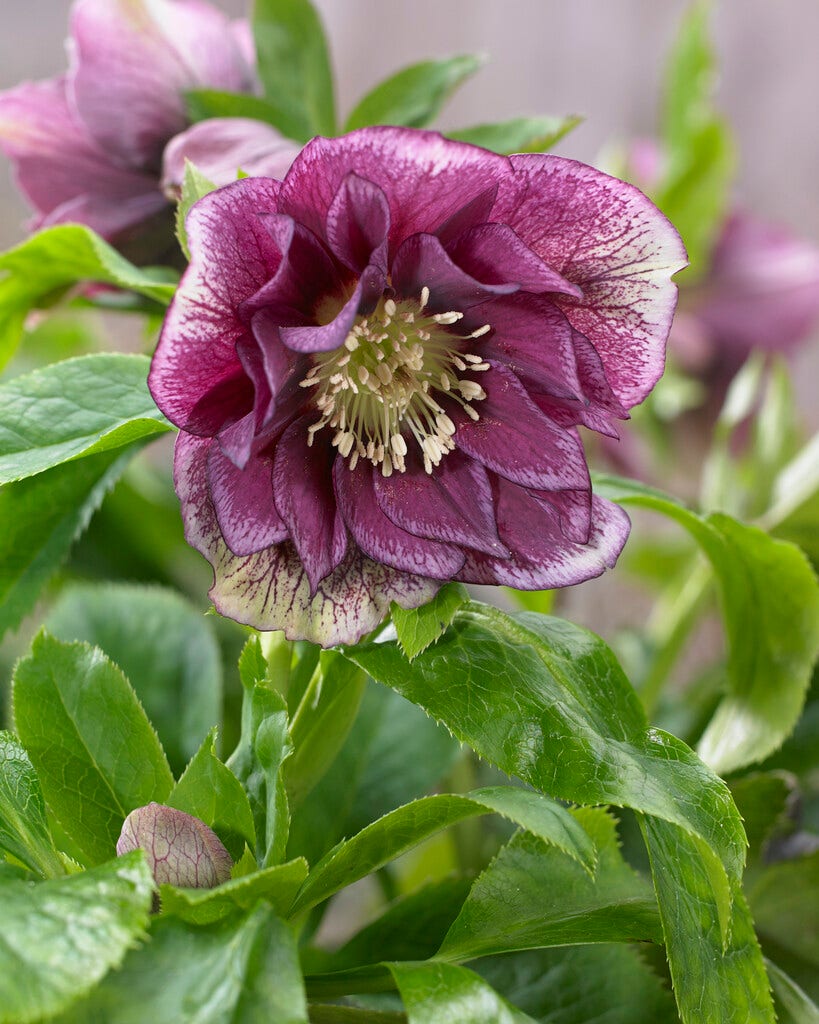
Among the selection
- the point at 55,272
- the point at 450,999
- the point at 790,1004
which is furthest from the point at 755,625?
the point at 55,272

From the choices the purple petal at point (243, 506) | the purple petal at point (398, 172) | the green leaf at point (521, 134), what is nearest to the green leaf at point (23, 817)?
the purple petal at point (243, 506)

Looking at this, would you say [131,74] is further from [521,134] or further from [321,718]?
[321,718]

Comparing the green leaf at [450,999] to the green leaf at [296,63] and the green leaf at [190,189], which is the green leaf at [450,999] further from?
the green leaf at [296,63]

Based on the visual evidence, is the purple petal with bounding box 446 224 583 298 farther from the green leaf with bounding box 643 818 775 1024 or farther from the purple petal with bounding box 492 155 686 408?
the green leaf with bounding box 643 818 775 1024

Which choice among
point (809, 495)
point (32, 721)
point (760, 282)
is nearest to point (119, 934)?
point (32, 721)

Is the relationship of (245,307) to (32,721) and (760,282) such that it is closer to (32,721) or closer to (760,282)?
(32,721)

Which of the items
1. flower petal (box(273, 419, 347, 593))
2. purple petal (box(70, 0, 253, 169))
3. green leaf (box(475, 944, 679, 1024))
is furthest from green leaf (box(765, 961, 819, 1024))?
purple petal (box(70, 0, 253, 169))

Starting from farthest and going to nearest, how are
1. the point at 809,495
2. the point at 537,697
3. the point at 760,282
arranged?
1. the point at 760,282
2. the point at 809,495
3. the point at 537,697
